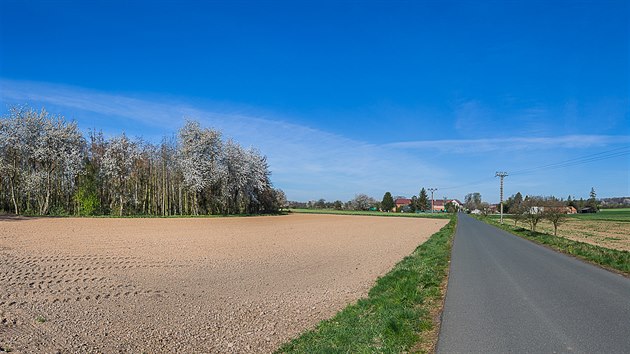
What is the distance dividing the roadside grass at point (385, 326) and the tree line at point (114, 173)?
50.5 metres

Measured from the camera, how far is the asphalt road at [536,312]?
6.33 meters

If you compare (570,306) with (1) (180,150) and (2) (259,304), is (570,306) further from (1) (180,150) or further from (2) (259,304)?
(1) (180,150)

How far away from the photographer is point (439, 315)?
8.52 metres

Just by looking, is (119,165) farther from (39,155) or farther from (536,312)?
(536,312)

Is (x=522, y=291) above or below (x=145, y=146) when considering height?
below

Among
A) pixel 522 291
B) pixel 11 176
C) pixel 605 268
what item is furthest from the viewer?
pixel 11 176

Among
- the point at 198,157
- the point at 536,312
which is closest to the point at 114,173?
the point at 198,157

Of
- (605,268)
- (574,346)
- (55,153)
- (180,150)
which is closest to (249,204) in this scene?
(180,150)

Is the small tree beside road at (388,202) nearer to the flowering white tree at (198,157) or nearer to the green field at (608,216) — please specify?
the green field at (608,216)

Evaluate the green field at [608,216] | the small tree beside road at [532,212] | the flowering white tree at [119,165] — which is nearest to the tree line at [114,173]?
the flowering white tree at [119,165]

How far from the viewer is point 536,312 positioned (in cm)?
839

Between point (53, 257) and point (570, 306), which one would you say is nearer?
point (570, 306)

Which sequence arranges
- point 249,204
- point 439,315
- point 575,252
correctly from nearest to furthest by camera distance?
point 439,315 < point 575,252 < point 249,204

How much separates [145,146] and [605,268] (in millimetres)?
57979
